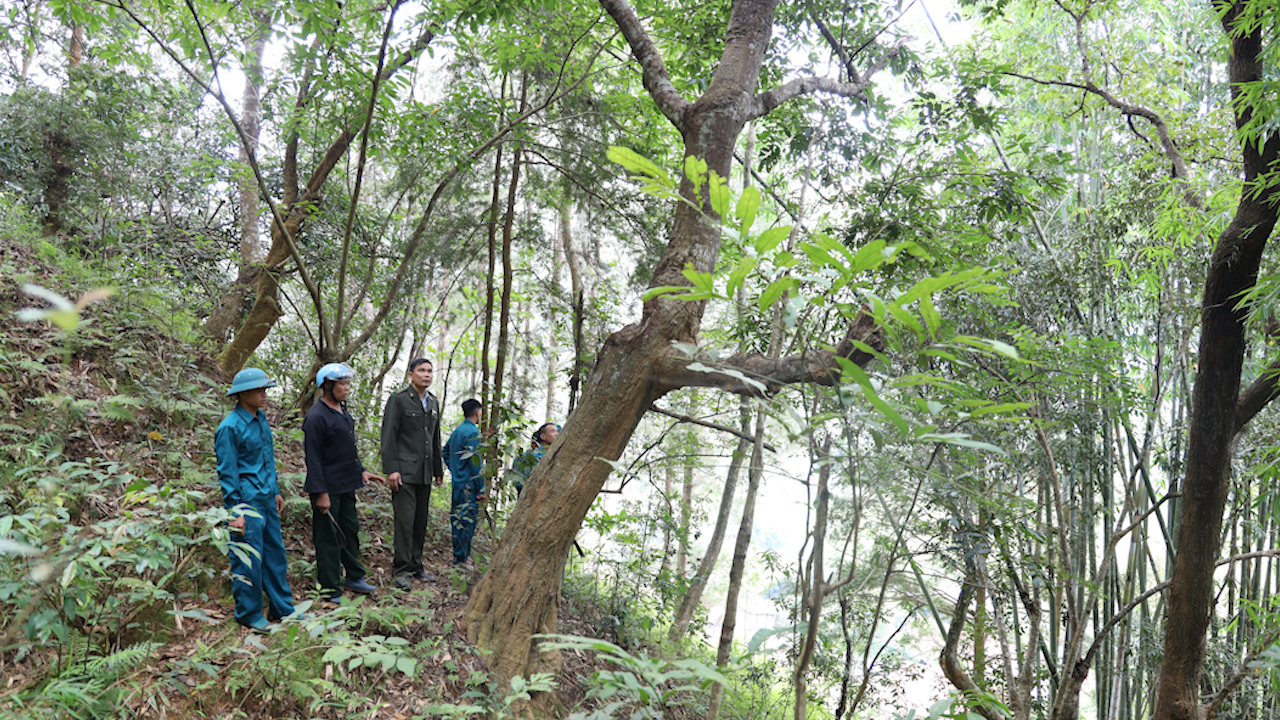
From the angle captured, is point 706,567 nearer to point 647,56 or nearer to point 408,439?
point 408,439

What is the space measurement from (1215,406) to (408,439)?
14.6 feet

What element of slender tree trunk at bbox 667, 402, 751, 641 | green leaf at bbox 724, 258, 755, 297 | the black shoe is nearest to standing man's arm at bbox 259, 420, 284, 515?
the black shoe

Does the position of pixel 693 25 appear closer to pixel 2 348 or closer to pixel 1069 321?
pixel 1069 321

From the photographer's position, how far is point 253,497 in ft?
10.5

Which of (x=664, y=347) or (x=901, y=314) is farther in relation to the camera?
(x=664, y=347)

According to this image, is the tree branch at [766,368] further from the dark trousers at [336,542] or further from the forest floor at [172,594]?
the dark trousers at [336,542]

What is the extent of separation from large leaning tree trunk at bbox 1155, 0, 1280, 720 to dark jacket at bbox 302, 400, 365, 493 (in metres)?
4.40

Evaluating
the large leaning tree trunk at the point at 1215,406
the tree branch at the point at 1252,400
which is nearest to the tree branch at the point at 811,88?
the large leaning tree trunk at the point at 1215,406

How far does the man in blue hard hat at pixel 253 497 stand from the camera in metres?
3.11

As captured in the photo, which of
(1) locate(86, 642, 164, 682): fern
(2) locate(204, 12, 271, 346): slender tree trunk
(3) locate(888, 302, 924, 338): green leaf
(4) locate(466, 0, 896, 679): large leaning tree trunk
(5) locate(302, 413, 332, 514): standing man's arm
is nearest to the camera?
(3) locate(888, 302, 924, 338): green leaf

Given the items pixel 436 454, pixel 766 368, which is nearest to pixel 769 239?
pixel 766 368

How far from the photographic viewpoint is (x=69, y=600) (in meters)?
2.30

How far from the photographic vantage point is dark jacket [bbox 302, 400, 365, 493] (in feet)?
12.0

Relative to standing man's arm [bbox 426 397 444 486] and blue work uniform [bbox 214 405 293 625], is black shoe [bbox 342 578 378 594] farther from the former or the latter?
standing man's arm [bbox 426 397 444 486]
